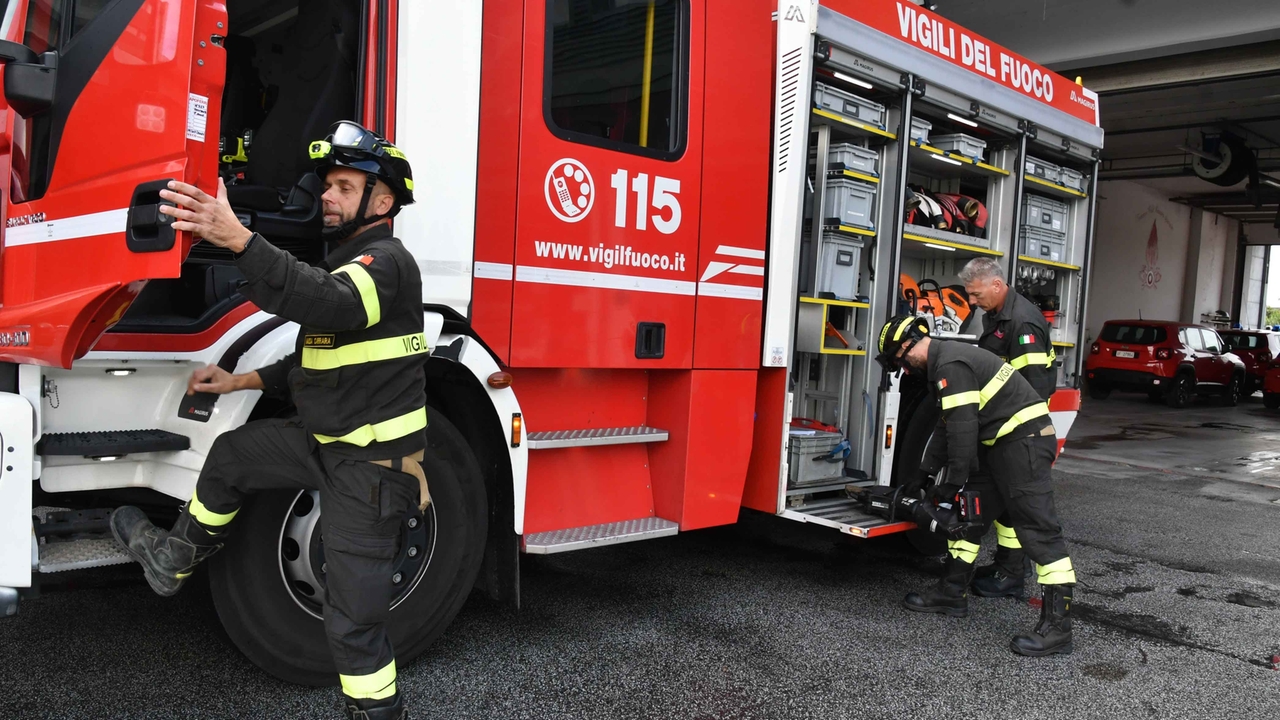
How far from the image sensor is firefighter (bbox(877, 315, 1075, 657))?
4285 mm

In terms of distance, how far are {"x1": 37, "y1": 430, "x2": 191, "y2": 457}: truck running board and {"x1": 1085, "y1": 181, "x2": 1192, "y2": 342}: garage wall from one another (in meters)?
27.5

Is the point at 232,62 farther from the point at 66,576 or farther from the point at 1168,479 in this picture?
the point at 1168,479

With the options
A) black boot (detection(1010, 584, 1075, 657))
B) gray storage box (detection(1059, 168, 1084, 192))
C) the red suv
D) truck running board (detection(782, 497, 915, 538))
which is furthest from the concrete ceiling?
black boot (detection(1010, 584, 1075, 657))

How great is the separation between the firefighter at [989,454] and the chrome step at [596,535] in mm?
1402

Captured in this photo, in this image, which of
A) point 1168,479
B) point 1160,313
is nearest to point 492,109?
point 1168,479

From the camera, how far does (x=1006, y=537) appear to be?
487 centimetres

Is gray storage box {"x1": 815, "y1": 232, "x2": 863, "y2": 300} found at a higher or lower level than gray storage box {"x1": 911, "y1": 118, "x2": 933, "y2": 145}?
lower

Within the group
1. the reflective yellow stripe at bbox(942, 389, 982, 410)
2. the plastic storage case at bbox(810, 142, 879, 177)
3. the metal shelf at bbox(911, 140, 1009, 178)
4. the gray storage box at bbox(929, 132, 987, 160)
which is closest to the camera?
the reflective yellow stripe at bbox(942, 389, 982, 410)

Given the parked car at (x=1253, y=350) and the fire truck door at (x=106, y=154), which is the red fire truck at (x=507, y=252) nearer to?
the fire truck door at (x=106, y=154)

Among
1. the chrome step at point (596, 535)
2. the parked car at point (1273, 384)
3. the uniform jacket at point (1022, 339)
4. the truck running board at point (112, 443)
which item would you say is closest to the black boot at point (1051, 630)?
the uniform jacket at point (1022, 339)

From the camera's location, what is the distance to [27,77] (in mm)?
2404

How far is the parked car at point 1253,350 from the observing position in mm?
21641

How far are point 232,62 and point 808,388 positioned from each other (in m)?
3.22

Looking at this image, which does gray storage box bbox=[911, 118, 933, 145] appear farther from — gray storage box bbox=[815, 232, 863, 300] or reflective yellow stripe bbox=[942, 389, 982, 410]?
reflective yellow stripe bbox=[942, 389, 982, 410]
